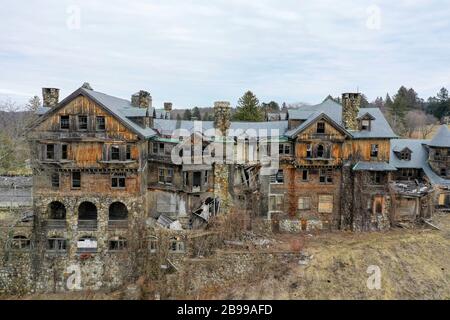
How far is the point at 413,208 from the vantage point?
4138 cm

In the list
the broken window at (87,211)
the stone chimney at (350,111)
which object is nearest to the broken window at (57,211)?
the broken window at (87,211)

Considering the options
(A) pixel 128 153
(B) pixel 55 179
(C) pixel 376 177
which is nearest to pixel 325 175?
(C) pixel 376 177

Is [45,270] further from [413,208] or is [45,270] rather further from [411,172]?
[411,172]

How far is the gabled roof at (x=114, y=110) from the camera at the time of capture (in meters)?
35.0

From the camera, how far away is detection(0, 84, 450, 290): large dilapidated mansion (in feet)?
116

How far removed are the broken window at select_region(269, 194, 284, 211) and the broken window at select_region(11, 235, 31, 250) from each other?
22753 millimetres

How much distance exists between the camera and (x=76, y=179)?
1415 inches

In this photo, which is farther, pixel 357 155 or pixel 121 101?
pixel 121 101

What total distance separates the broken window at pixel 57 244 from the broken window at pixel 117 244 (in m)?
4.07

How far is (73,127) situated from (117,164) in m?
5.13

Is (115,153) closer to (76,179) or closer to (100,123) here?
(100,123)

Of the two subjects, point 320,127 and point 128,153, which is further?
point 320,127

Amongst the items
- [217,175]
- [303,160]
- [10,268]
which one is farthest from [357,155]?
[10,268]

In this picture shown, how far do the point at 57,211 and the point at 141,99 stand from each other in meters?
14.1
